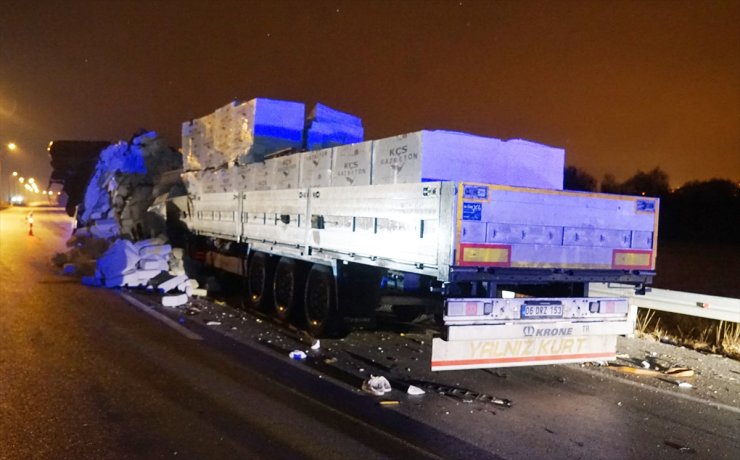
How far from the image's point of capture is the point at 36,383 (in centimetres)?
629

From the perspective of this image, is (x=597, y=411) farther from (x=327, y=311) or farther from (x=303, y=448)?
(x=327, y=311)

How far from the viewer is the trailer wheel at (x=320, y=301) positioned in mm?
8688

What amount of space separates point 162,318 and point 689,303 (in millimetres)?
7873

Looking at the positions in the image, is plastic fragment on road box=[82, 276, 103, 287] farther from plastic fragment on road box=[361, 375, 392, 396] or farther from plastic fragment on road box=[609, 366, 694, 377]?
plastic fragment on road box=[609, 366, 694, 377]

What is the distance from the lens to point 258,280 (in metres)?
11.3

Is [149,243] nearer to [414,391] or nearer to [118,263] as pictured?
[118,263]

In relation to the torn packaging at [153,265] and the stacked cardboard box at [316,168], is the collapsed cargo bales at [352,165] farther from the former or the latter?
the torn packaging at [153,265]

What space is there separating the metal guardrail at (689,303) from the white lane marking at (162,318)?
18.5 feet

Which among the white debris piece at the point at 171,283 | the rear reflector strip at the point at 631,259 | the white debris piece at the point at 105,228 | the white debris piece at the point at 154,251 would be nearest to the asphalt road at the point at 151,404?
the rear reflector strip at the point at 631,259

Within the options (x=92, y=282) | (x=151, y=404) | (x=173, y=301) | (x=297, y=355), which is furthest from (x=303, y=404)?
(x=92, y=282)

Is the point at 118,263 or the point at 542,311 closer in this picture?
the point at 542,311

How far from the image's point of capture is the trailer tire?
10.9 meters

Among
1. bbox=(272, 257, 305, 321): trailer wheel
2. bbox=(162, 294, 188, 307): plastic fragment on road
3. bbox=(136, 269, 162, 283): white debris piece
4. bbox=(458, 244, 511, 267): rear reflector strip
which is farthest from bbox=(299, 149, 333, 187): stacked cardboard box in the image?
bbox=(136, 269, 162, 283): white debris piece

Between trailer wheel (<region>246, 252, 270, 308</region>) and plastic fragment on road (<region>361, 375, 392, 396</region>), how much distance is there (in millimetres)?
4750
